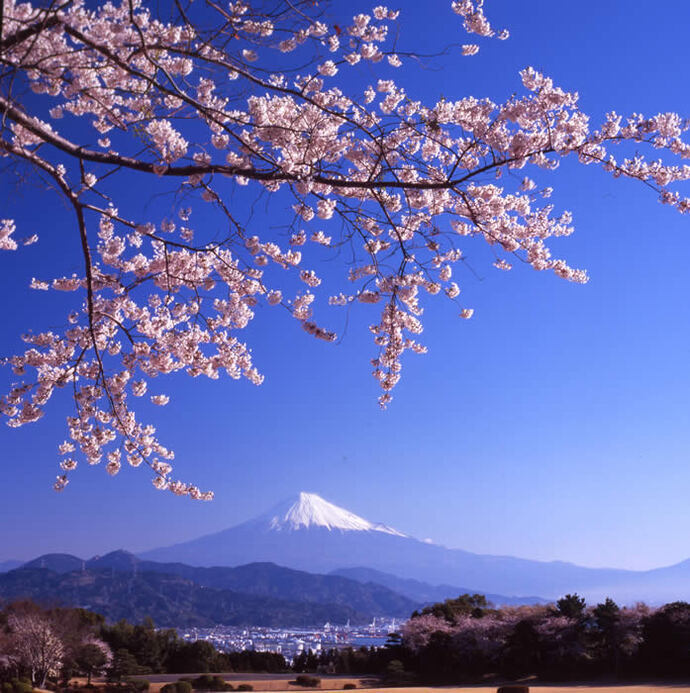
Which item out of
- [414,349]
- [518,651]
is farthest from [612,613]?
A: [414,349]

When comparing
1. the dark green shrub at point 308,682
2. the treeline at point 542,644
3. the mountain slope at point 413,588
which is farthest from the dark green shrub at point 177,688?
the mountain slope at point 413,588

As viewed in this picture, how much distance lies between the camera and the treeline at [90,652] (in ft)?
70.0

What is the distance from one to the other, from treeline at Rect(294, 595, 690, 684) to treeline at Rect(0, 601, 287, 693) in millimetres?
6459

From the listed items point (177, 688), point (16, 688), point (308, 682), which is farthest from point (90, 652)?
point (308, 682)

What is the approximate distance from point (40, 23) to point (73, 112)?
4.16ft

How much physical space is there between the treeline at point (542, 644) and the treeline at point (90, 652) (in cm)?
646

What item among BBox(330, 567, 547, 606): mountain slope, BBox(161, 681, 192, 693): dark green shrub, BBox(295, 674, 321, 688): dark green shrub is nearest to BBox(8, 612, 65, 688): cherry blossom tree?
BBox(161, 681, 192, 693): dark green shrub

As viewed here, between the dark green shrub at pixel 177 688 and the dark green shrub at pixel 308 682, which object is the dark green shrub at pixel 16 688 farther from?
the dark green shrub at pixel 308 682

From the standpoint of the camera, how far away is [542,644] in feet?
72.9

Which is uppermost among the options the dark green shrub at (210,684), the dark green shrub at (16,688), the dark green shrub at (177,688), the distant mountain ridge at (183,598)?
the dark green shrub at (16,688)

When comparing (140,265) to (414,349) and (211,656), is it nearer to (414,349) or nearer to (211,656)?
(414,349)

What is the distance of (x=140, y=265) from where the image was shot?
4.93m

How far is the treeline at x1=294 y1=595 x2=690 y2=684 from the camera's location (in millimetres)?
20328

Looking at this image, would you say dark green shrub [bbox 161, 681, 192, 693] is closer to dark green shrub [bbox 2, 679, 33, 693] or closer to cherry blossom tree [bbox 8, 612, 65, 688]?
dark green shrub [bbox 2, 679, 33, 693]
